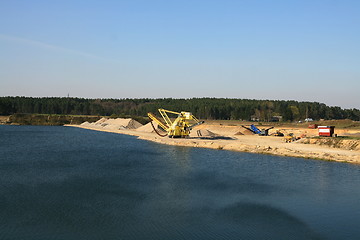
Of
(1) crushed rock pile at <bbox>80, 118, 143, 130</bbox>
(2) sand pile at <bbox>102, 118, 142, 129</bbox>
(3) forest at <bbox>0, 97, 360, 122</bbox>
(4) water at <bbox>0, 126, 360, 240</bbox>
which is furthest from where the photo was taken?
(3) forest at <bbox>0, 97, 360, 122</bbox>

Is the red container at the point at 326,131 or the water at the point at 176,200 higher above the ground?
the red container at the point at 326,131

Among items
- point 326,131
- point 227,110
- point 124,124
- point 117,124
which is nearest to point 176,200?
point 326,131

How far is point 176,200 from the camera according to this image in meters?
24.5

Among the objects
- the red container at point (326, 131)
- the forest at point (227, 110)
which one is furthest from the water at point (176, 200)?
the forest at point (227, 110)

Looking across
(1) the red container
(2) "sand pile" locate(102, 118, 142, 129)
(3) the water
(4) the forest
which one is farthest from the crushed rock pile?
(3) the water

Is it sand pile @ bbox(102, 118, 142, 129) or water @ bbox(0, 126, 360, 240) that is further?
sand pile @ bbox(102, 118, 142, 129)

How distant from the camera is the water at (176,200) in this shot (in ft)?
61.9

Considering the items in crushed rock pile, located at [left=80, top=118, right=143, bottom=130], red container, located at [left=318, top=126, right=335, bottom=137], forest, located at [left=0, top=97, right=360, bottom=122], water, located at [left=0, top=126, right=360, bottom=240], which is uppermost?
forest, located at [left=0, top=97, right=360, bottom=122]

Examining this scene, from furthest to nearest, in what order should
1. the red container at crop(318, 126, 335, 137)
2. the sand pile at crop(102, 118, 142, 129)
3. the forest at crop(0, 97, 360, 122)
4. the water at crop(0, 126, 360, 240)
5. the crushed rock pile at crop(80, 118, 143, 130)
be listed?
1. the forest at crop(0, 97, 360, 122)
2. the crushed rock pile at crop(80, 118, 143, 130)
3. the sand pile at crop(102, 118, 142, 129)
4. the red container at crop(318, 126, 335, 137)
5. the water at crop(0, 126, 360, 240)

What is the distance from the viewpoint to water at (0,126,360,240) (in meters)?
18.9

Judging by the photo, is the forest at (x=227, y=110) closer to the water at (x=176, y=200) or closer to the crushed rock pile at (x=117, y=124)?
the crushed rock pile at (x=117, y=124)

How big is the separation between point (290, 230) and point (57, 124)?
124648 millimetres

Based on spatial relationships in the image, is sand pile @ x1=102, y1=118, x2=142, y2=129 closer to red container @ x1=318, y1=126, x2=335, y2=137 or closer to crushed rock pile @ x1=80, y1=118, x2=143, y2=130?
crushed rock pile @ x1=80, y1=118, x2=143, y2=130

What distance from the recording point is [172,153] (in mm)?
51375
